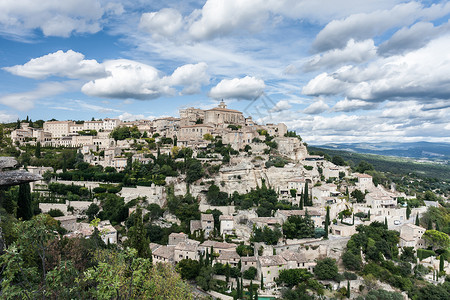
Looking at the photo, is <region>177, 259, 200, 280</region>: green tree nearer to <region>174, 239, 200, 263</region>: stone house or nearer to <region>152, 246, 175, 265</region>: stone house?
<region>174, 239, 200, 263</region>: stone house

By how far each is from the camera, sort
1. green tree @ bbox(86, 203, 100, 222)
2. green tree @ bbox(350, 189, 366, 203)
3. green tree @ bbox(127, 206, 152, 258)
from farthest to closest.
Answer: green tree @ bbox(350, 189, 366, 203), green tree @ bbox(86, 203, 100, 222), green tree @ bbox(127, 206, 152, 258)

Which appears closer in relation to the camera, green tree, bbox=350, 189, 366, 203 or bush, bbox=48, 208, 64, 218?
bush, bbox=48, 208, 64, 218

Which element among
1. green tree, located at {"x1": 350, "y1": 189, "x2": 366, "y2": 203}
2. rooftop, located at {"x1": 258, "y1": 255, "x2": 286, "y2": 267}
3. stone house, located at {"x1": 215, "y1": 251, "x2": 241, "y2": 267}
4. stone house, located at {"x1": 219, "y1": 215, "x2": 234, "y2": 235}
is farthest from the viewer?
green tree, located at {"x1": 350, "y1": 189, "x2": 366, "y2": 203}

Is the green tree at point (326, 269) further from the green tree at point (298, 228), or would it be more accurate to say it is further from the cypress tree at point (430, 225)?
the cypress tree at point (430, 225)

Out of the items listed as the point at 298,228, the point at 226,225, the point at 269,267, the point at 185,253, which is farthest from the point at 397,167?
the point at 185,253

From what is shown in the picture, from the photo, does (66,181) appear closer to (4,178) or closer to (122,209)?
(122,209)

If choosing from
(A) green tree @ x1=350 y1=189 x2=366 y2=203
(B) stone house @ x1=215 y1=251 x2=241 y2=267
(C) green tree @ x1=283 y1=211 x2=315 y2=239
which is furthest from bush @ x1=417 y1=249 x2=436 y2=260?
(B) stone house @ x1=215 y1=251 x2=241 y2=267

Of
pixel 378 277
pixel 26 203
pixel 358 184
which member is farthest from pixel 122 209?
pixel 358 184

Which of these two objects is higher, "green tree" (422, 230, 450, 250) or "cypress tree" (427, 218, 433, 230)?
"cypress tree" (427, 218, 433, 230)
